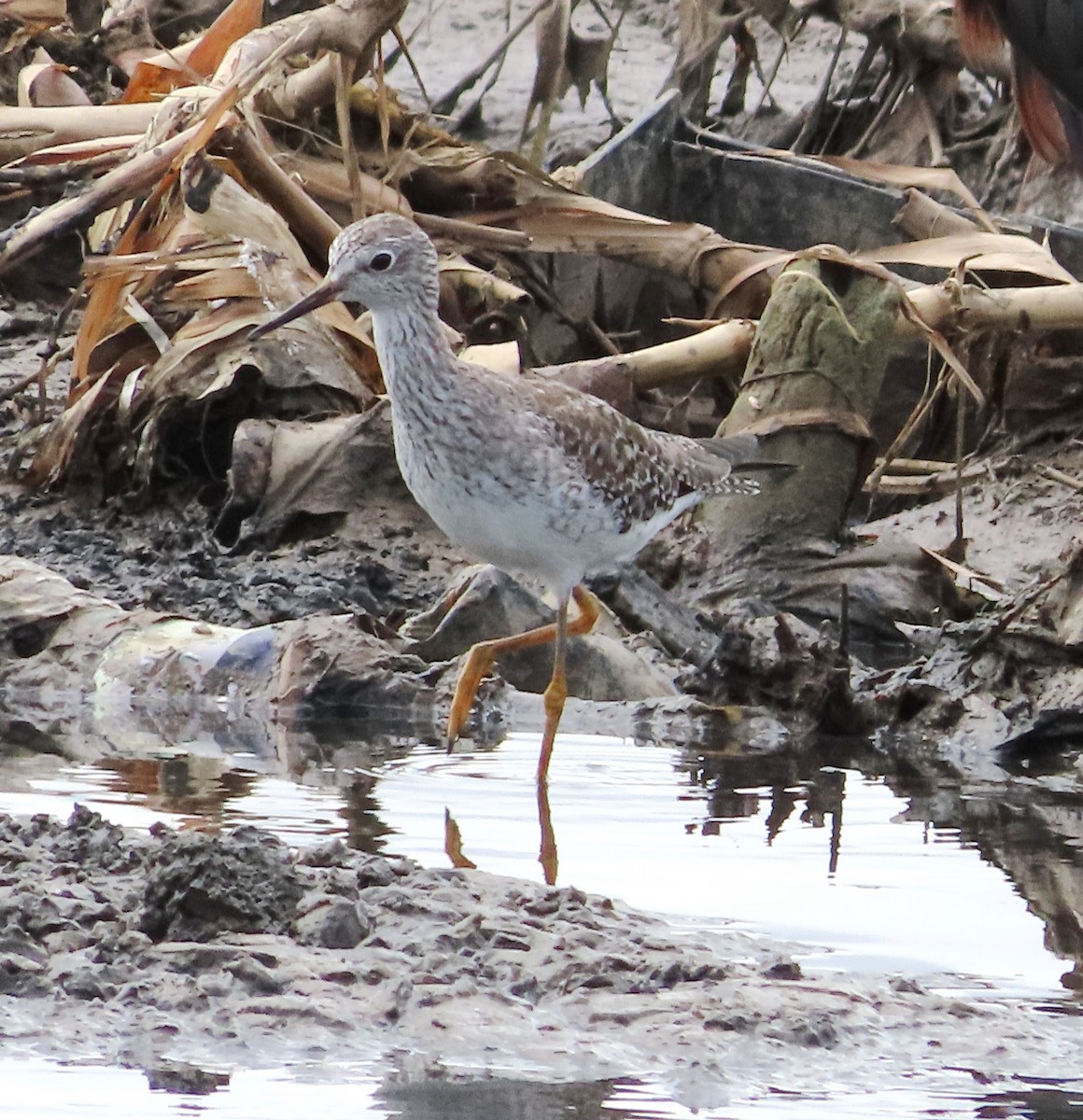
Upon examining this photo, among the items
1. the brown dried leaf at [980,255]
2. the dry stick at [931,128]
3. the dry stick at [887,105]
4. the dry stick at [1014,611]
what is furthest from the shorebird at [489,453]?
the dry stick at [887,105]

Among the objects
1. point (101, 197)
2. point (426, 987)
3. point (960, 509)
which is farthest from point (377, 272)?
point (426, 987)

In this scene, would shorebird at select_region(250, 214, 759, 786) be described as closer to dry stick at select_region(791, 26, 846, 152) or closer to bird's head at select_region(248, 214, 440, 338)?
bird's head at select_region(248, 214, 440, 338)

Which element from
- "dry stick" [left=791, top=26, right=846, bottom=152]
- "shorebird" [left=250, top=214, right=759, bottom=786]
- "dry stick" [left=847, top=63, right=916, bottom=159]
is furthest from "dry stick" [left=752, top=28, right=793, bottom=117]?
"shorebird" [left=250, top=214, right=759, bottom=786]

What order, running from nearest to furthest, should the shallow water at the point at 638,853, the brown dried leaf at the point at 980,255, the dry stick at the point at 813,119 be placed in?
the shallow water at the point at 638,853 < the brown dried leaf at the point at 980,255 < the dry stick at the point at 813,119

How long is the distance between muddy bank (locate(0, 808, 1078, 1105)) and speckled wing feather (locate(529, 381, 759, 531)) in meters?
2.49

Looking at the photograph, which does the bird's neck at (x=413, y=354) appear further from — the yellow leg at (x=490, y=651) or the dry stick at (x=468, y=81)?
the dry stick at (x=468, y=81)

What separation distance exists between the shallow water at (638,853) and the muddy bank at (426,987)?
105mm

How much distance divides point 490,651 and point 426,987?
2.89 meters

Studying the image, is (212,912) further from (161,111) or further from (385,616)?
(161,111)

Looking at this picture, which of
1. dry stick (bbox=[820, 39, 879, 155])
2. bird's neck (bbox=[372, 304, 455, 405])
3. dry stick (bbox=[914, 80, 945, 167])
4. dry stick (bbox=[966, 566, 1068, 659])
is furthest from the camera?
dry stick (bbox=[820, 39, 879, 155])

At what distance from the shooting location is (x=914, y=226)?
9750mm

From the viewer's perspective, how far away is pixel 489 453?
247 inches

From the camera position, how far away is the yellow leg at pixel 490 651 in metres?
6.36

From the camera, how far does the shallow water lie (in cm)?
333
